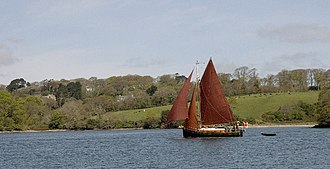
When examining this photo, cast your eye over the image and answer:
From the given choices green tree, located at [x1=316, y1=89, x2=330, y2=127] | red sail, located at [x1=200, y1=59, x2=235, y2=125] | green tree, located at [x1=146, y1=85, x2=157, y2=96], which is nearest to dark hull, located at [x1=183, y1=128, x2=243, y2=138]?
red sail, located at [x1=200, y1=59, x2=235, y2=125]

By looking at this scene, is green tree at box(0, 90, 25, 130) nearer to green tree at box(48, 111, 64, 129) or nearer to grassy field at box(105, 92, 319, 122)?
green tree at box(48, 111, 64, 129)

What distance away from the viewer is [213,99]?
234 feet

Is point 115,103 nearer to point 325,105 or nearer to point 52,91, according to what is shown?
point 52,91

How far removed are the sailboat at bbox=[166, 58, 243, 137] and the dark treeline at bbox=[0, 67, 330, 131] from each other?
38.0 metres

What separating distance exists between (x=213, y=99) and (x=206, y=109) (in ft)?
5.49

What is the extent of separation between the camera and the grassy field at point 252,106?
129000 millimetres

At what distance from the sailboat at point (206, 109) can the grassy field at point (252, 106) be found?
54.5m

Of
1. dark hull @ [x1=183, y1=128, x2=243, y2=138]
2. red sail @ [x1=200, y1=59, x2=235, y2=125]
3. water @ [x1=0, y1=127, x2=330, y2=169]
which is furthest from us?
dark hull @ [x1=183, y1=128, x2=243, y2=138]

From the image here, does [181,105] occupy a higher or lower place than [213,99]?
lower

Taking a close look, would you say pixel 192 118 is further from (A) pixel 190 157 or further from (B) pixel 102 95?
(B) pixel 102 95

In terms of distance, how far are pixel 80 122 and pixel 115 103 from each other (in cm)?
1562

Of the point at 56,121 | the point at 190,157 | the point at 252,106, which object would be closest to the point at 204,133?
the point at 190,157

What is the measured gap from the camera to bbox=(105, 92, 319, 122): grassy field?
423ft

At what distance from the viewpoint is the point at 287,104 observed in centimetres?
12625
